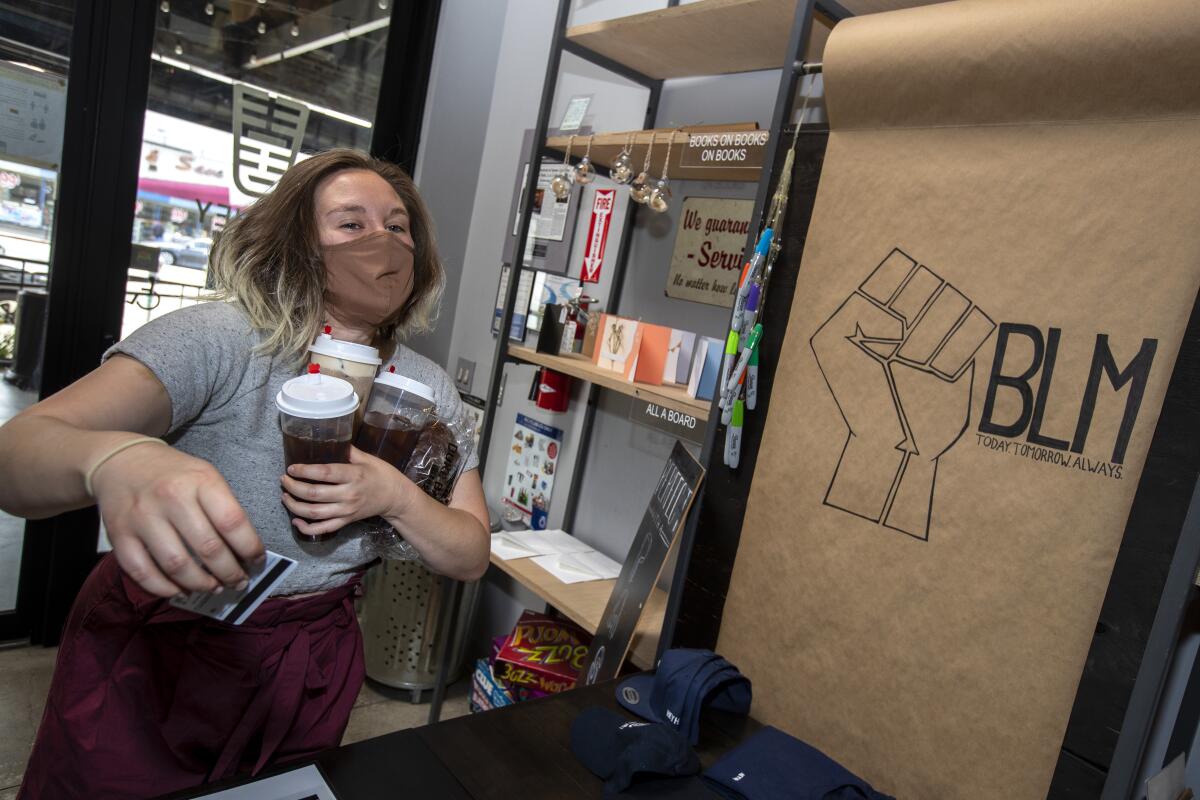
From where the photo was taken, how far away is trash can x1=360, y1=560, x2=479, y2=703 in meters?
2.68

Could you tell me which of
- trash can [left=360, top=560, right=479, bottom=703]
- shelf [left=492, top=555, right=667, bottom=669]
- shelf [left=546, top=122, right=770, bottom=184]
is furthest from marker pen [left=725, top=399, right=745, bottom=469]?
trash can [left=360, top=560, right=479, bottom=703]

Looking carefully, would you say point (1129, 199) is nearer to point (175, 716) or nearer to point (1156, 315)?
point (1156, 315)

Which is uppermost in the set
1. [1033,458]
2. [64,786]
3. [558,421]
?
[1033,458]

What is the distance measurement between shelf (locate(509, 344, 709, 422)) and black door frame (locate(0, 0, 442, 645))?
5.13 ft

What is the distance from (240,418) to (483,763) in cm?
65

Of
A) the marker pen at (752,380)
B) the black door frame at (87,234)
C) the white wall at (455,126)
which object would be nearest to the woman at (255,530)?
the marker pen at (752,380)

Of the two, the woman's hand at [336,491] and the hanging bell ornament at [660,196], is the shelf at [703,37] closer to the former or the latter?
the hanging bell ornament at [660,196]

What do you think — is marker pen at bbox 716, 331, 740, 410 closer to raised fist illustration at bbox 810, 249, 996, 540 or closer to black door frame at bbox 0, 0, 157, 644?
raised fist illustration at bbox 810, 249, 996, 540

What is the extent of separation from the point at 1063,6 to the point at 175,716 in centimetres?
174

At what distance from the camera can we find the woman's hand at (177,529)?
64cm

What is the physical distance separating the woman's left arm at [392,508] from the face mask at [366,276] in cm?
33

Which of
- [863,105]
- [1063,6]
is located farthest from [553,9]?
[1063,6]

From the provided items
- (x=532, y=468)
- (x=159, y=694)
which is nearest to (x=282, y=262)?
(x=159, y=694)

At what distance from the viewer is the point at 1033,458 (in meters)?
1.15
